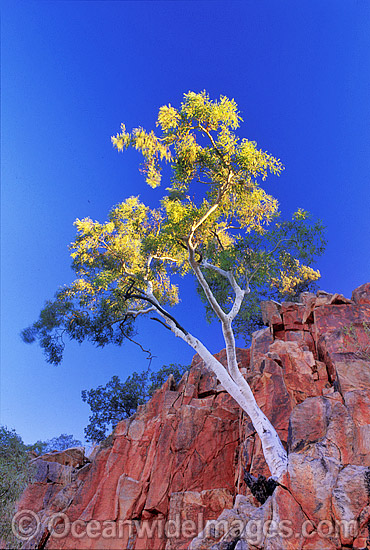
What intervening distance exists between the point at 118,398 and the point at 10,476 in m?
20.1

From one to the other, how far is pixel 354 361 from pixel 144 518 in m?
12.4

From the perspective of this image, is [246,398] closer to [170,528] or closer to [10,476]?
[170,528]

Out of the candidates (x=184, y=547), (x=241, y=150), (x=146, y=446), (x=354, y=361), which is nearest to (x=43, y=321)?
(x=146, y=446)

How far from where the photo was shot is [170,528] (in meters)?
15.6

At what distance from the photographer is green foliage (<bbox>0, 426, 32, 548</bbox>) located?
48.9 feet

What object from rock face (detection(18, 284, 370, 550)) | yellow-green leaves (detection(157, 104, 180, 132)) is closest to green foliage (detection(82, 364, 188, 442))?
rock face (detection(18, 284, 370, 550))

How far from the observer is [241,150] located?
18.4 metres

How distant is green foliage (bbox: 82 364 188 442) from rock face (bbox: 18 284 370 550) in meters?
11.4

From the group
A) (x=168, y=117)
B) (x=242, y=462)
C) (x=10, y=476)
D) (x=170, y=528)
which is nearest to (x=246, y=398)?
(x=242, y=462)

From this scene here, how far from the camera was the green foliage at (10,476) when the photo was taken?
1491 centimetres

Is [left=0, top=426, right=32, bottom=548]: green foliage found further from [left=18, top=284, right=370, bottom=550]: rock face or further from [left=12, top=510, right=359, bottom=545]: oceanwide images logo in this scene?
[left=18, top=284, right=370, bottom=550]: rock face

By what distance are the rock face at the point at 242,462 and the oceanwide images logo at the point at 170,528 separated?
37 millimetres

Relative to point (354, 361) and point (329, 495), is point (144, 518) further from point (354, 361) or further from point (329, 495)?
point (354, 361)

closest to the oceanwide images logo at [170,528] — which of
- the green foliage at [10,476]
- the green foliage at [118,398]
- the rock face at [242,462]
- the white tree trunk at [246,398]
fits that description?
the rock face at [242,462]
